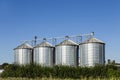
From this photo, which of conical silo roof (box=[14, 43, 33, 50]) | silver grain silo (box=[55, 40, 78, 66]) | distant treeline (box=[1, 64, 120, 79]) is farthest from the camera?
conical silo roof (box=[14, 43, 33, 50])

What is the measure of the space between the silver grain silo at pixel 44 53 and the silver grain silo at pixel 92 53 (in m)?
7.26

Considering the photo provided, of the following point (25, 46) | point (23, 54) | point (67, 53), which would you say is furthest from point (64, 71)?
point (25, 46)

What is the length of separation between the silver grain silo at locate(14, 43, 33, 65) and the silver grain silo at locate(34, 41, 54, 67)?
2.22 m

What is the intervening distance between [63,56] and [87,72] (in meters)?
10.9

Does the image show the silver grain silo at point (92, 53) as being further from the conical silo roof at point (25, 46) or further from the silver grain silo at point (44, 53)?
the conical silo roof at point (25, 46)

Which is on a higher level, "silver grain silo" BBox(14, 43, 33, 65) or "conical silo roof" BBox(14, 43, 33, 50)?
"conical silo roof" BBox(14, 43, 33, 50)

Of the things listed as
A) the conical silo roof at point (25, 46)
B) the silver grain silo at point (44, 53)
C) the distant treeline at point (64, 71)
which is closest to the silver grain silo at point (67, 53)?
the silver grain silo at point (44, 53)

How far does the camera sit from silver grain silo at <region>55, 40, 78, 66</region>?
191 feet

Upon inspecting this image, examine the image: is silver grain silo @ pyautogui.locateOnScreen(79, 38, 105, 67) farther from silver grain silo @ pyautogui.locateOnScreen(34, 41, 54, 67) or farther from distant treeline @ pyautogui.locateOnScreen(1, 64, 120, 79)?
silver grain silo @ pyautogui.locateOnScreen(34, 41, 54, 67)

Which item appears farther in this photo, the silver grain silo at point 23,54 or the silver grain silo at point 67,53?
the silver grain silo at point 23,54

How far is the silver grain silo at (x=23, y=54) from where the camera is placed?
66188 millimetres

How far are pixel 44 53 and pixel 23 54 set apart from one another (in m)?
6.26

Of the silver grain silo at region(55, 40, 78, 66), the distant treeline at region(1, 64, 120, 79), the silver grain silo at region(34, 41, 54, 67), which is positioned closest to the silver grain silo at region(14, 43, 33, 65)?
the silver grain silo at region(34, 41, 54, 67)

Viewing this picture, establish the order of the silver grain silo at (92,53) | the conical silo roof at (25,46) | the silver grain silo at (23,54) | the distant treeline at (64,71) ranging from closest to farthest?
the distant treeline at (64,71), the silver grain silo at (92,53), the silver grain silo at (23,54), the conical silo roof at (25,46)
